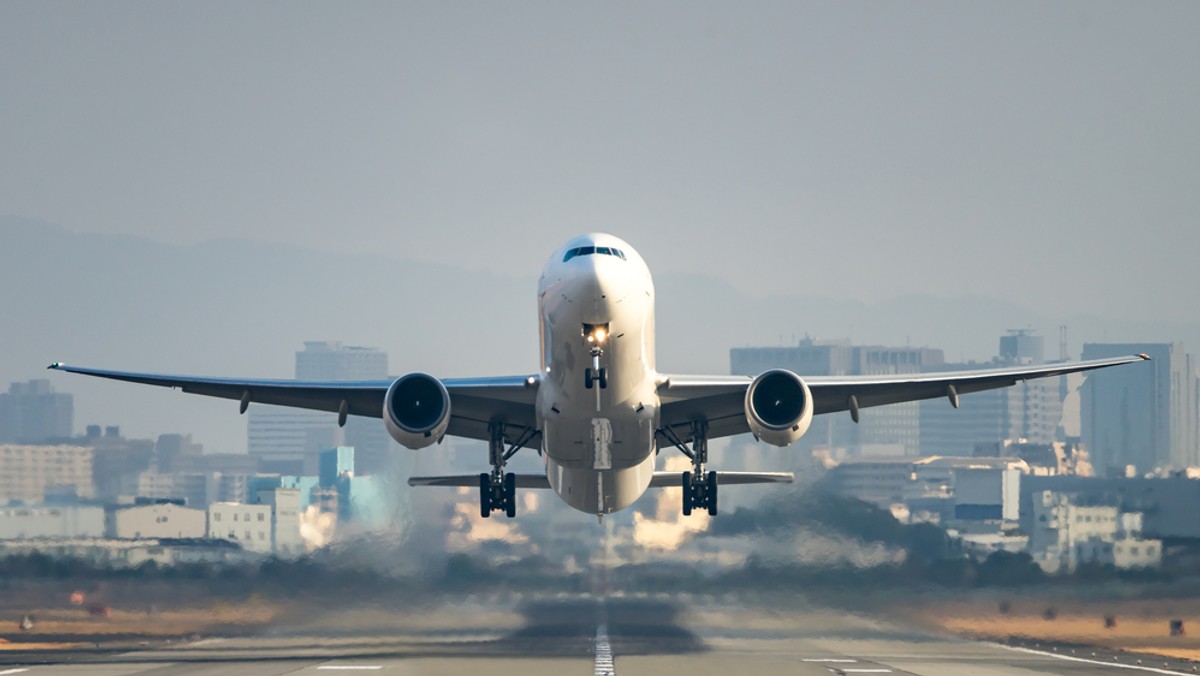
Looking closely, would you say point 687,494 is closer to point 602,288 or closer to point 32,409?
point 602,288

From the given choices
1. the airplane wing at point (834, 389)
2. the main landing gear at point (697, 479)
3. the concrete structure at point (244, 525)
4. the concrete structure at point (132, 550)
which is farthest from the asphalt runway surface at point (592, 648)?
the airplane wing at point (834, 389)

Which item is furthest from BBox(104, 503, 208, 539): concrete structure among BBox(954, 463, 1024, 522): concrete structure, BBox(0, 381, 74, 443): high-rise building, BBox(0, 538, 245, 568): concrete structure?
BBox(0, 381, 74, 443): high-rise building

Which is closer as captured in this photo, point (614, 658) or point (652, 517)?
point (614, 658)

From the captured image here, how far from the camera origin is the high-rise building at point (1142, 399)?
114m

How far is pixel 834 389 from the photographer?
35.1 metres

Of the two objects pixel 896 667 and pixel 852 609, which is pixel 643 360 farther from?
pixel 852 609

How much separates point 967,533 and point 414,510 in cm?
1612

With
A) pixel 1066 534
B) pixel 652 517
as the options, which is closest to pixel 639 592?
pixel 652 517

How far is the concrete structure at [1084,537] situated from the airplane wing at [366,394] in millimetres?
16779

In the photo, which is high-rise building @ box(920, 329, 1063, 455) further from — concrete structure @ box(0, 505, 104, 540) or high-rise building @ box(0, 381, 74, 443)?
concrete structure @ box(0, 505, 104, 540)

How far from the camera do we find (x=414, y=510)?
4534cm

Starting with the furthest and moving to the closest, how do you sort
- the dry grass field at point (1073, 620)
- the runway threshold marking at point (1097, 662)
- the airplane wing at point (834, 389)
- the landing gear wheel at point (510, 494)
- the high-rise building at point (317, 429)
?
the high-rise building at point (317, 429), the dry grass field at point (1073, 620), the runway threshold marking at point (1097, 662), the landing gear wheel at point (510, 494), the airplane wing at point (834, 389)

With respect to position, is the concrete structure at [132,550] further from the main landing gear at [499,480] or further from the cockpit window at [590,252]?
the cockpit window at [590,252]

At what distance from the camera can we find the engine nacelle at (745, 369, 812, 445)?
32125 millimetres
